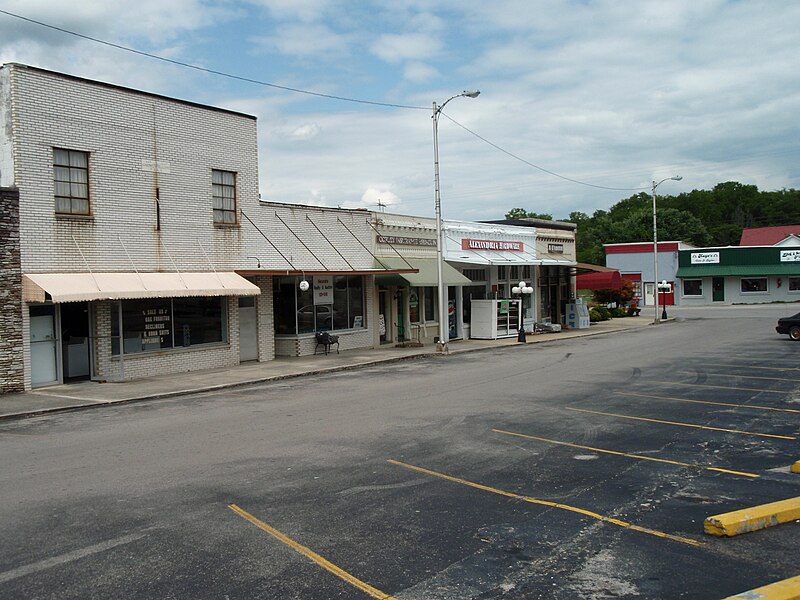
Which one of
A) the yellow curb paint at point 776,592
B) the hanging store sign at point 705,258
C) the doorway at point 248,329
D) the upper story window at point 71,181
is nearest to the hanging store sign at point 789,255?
the hanging store sign at point 705,258

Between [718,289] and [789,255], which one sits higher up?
[789,255]

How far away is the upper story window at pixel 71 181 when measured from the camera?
60.4 ft

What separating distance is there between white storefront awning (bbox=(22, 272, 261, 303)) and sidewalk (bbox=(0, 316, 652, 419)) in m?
2.18

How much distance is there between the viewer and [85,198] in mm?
18984

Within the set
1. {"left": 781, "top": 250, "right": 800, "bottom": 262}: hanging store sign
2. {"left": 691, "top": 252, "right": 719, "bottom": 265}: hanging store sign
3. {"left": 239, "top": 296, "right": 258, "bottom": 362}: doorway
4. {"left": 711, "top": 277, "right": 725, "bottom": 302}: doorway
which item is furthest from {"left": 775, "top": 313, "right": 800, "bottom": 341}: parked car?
{"left": 711, "top": 277, "right": 725, "bottom": 302}: doorway

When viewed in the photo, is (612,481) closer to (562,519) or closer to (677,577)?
(562,519)

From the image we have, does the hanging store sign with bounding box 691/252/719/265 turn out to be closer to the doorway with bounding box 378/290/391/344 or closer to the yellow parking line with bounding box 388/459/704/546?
the doorway with bounding box 378/290/391/344

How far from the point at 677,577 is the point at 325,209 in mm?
21682

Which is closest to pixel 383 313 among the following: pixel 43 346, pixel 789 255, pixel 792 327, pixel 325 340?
pixel 325 340

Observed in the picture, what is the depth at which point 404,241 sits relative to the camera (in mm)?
29938

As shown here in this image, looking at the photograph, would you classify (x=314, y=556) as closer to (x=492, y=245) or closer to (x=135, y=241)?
(x=135, y=241)

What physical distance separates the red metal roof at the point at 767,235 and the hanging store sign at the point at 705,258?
19.2m

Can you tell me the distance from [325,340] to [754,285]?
5345 cm

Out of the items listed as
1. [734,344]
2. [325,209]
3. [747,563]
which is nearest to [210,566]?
[747,563]
